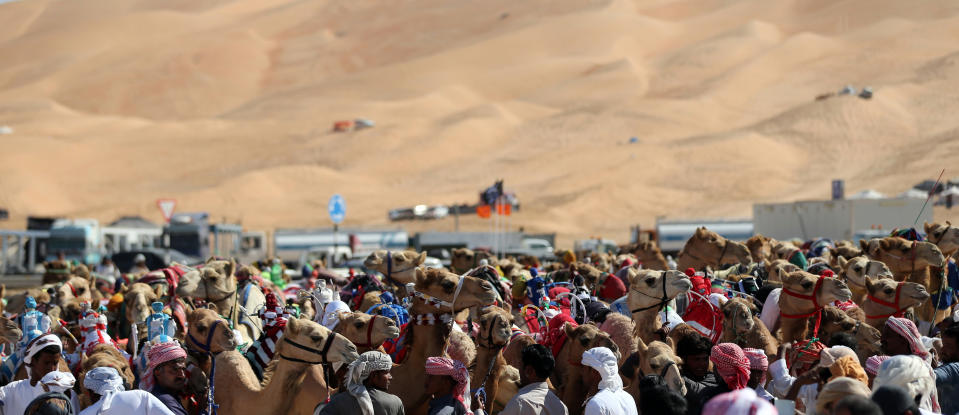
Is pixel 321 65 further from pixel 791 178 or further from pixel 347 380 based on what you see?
pixel 347 380

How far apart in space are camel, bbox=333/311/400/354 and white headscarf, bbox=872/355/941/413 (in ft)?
9.94

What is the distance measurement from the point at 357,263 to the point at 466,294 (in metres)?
19.8

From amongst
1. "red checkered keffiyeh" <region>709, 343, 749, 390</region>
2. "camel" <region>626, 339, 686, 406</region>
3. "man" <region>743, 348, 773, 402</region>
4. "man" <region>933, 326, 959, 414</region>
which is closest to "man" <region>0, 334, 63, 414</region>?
"camel" <region>626, 339, 686, 406</region>

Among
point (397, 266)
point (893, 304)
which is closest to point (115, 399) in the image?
point (397, 266)

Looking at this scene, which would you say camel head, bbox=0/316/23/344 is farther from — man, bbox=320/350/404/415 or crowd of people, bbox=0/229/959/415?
man, bbox=320/350/404/415

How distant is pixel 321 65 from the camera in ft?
472

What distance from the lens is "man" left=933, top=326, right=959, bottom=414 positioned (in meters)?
6.92

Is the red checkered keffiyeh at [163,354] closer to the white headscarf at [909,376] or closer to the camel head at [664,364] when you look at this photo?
the camel head at [664,364]

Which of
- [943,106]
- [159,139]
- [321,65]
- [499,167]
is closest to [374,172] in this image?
[499,167]

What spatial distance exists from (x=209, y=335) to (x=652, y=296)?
3475 mm

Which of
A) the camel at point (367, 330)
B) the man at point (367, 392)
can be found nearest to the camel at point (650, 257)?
the camel at point (367, 330)

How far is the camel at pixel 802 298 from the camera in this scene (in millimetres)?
9227

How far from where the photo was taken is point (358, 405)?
6.26m

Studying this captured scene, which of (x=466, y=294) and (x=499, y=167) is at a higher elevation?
(x=499, y=167)
